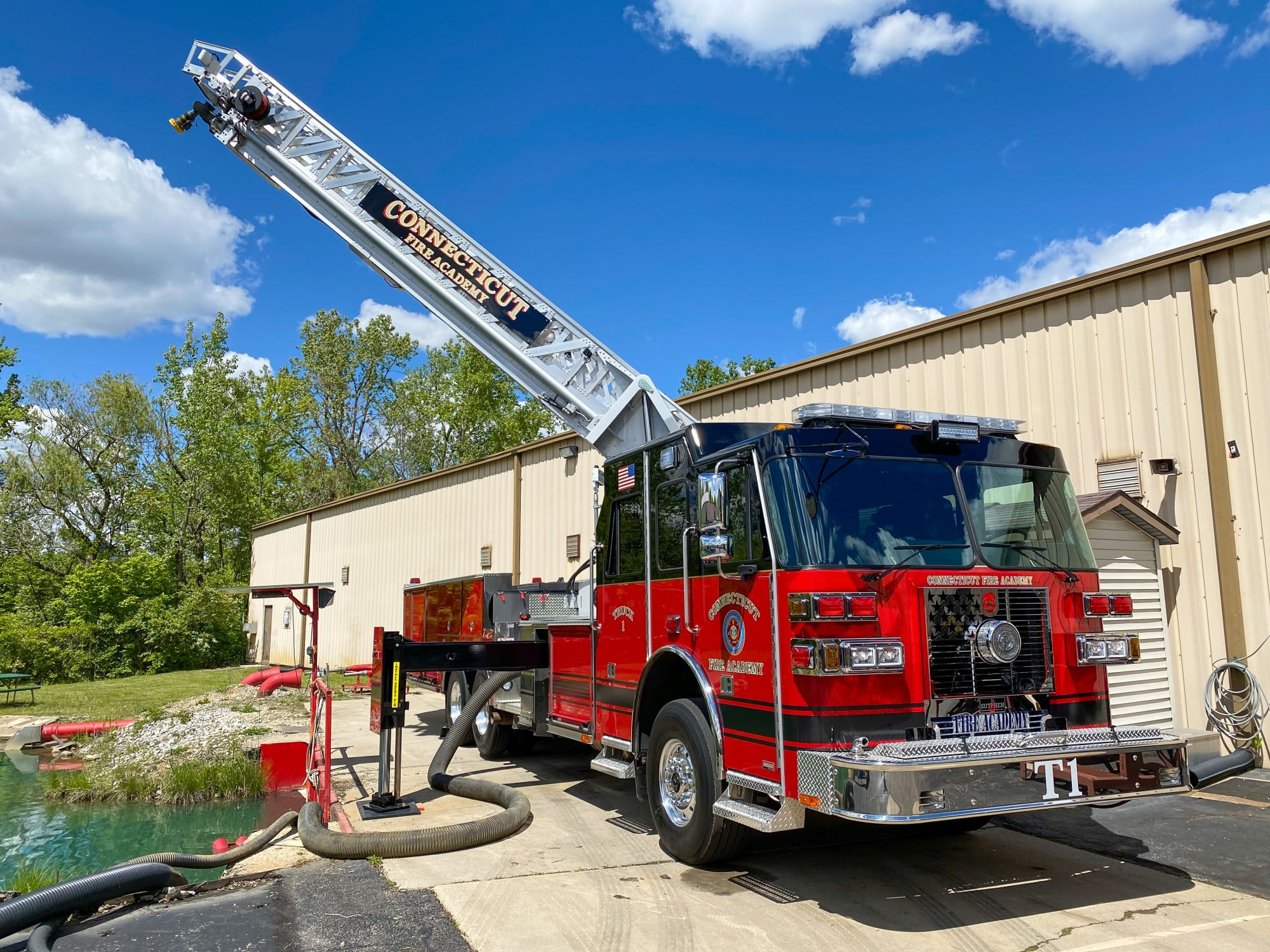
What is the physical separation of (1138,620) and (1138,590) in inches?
12.0

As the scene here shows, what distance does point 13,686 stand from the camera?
21.1m

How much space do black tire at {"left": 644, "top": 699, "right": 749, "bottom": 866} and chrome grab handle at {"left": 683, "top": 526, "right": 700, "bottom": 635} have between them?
507mm

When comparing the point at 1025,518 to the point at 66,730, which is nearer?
the point at 1025,518

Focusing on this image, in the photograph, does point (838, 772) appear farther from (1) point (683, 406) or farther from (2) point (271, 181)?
(1) point (683, 406)

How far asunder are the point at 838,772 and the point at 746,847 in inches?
67.4

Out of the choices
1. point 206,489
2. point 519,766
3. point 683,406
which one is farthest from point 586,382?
point 206,489

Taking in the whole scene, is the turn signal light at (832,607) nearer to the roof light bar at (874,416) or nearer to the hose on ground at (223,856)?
the roof light bar at (874,416)

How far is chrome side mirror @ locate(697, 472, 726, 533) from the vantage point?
544 centimetres

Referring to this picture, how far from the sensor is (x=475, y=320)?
33.4 feet

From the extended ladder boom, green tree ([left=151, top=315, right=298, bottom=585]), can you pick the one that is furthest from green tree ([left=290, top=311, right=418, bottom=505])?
the extended ladder boom

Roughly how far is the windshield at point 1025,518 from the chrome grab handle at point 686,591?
5.98ft

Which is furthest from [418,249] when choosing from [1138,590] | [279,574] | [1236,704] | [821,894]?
[279,574]

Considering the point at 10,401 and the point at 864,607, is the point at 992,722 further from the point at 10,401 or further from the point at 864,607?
the point at 10,401

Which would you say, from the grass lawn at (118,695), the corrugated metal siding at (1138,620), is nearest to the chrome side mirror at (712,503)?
the corrugated metal siding at (1138,620)
